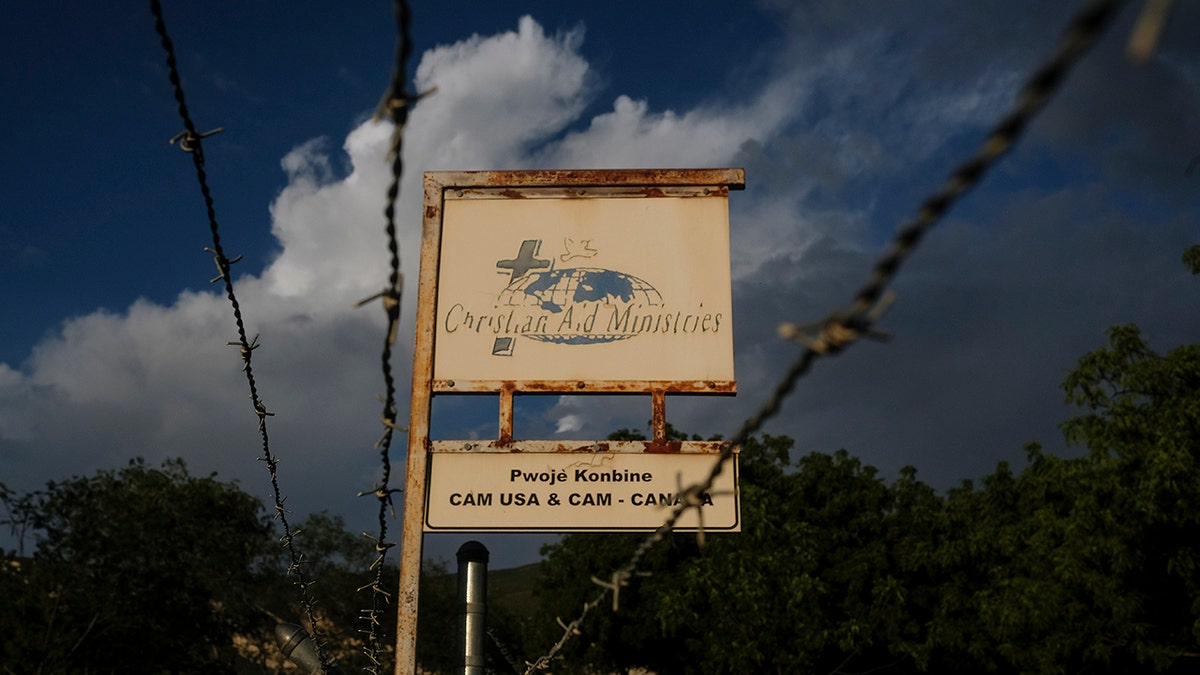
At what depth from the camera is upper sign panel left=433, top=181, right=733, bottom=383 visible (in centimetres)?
675

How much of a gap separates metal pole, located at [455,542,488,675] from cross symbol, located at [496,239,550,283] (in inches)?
73.5

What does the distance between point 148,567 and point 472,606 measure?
3305 centimetres

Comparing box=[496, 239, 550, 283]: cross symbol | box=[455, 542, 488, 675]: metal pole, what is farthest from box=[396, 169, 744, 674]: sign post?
box=[455, 542, 488, 675]: metal pole

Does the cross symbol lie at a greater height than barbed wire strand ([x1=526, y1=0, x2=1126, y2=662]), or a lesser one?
greater

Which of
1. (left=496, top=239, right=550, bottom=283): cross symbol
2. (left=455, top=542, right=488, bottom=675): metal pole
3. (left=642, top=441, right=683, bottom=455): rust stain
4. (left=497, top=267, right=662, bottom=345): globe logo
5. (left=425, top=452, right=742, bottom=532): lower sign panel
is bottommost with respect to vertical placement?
(left=455, top=542, right=488, bottom=675): metal pole

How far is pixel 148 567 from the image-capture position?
115 feet

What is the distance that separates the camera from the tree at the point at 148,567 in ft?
103

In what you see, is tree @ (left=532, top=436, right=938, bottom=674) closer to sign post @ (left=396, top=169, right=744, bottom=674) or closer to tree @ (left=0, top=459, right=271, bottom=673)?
tree @ (left=0, top=459, right=271, bottom=673)

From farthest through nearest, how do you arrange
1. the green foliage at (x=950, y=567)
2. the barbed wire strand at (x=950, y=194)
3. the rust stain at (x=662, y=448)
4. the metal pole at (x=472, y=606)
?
1. the green foliage at (x=950, y=567)
2. the rust stain at (x=662, y=448)
3. the metal pole at (x=472, y=606)
4. the barbed wire strand at (x=950, y=194)

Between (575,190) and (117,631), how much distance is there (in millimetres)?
30688

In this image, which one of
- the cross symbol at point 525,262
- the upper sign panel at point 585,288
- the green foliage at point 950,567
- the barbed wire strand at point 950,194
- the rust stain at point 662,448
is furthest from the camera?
the green foliage at point 950,567

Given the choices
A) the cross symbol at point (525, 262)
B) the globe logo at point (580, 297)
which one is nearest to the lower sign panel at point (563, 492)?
the globe logo at point (580, 297)

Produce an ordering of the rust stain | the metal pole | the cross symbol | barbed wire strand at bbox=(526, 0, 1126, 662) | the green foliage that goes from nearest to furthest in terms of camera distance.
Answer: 1. barbed wire strand at bbox=(526, 0, 1126, 662)
2. the metal pole
3. the rust stain
4. the cross symbol
5. the green foliage

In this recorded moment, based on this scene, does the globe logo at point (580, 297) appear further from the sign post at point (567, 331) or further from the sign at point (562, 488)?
the sign at point (562, 488)
